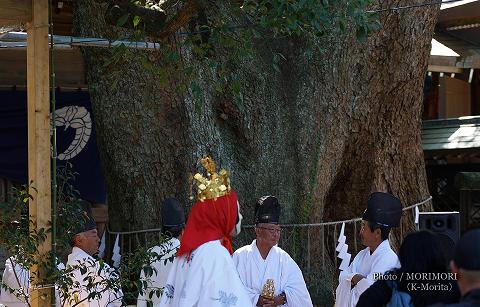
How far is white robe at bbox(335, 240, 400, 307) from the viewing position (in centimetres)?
674

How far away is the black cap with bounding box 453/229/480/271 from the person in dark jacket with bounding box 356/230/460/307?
1026 millimetres

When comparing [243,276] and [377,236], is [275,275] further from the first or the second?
[377,236]

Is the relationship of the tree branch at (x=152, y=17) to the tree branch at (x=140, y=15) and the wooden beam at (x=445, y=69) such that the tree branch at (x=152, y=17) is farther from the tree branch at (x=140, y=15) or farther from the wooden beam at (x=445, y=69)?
the wooden beam at (x=445, y=69)

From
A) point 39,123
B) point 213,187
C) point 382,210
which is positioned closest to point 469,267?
point 213,187

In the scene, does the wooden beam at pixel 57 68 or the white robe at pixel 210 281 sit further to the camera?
the wooden beam at pixel 57 68

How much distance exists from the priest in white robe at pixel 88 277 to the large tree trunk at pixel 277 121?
1.43 meters

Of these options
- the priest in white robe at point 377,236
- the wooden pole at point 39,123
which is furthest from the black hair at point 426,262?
the wooden pole at point 39,123

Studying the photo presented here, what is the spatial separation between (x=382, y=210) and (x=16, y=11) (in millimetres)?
2910

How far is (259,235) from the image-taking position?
7820 millimetres

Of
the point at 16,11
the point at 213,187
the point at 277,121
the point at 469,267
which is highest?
the point at 16,11

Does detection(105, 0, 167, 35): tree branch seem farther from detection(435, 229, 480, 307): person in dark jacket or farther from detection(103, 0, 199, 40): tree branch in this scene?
detection(435, 229, 480, 307): person in dark jacket

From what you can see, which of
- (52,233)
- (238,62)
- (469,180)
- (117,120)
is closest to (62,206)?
(52,233)

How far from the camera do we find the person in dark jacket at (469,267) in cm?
356

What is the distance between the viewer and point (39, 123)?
19.0ft
